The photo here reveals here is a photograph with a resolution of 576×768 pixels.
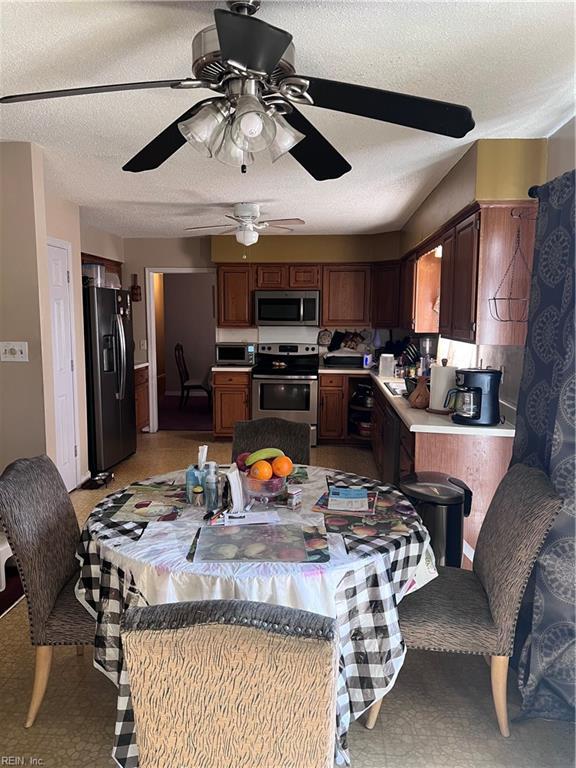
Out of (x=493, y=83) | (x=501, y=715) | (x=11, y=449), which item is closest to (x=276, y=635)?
(x=501, y=715)

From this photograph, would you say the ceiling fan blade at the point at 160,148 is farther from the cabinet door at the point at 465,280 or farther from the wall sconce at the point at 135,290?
the wall sconce at the point at 135,290

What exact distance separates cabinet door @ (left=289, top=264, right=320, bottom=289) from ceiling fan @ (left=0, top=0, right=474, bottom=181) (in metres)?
4.45

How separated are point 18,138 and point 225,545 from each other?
2.56m

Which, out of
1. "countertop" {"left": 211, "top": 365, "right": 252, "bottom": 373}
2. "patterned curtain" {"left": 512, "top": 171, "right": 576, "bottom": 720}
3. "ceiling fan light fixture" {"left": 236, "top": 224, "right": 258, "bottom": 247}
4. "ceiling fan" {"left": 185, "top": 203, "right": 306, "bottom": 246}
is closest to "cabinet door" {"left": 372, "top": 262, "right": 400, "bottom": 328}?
"countertop" {"left": 211, "top": 365, "right": 252, "bottom": 373}

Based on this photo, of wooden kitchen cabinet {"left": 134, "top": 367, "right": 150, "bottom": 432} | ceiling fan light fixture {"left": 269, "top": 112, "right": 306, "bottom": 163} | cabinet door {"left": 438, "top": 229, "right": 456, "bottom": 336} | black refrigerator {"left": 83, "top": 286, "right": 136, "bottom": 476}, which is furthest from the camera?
wooden kitchen cabinet {"left": 134, "top": 367, "right": 150, "bottom": 432}

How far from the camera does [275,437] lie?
2873 mm

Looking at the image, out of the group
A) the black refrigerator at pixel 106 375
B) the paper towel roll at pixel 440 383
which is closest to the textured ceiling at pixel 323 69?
the paper towel roll at pixel 440 383

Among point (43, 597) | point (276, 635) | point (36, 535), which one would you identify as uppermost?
point (276, 635)

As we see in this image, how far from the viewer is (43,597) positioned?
6.03 ft

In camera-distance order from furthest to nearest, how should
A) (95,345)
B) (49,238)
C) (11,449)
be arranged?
1. (95,345)
2. (49,238)
3. (11,449)

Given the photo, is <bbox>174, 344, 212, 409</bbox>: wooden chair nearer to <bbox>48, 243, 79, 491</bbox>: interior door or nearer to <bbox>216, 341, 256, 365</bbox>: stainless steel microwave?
<bbox>216, 341, 256, 365</bbox>: stainless steel microwave

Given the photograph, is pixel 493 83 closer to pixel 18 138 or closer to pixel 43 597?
pixel 18 138

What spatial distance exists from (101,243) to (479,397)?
469 cm

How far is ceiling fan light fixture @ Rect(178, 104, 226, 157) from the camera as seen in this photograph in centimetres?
161
